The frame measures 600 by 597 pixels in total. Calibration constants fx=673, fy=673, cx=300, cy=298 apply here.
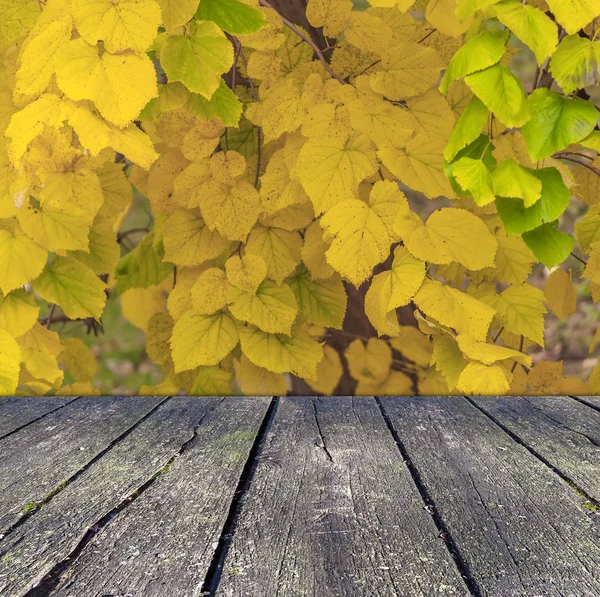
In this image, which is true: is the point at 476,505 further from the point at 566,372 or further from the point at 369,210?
the point at 566,372

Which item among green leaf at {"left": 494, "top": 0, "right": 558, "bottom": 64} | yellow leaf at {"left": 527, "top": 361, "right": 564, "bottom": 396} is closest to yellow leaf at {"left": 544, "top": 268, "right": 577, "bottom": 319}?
yellow leaf at {"left": 527, "top": 361, "right": 564, "bottom": 396}

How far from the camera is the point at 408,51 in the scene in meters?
1.17

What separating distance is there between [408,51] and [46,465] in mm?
889

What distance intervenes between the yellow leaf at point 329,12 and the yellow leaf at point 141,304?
2.20 ft

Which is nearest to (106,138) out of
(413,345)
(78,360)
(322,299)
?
(322,299)

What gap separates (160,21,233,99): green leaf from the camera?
3.18 feet

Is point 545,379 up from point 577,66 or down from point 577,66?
down

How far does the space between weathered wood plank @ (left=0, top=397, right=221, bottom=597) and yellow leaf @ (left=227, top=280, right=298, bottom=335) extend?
0.21 meters

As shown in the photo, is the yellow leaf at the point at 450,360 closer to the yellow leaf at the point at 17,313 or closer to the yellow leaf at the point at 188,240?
the yellow leaf at the point at 188,240

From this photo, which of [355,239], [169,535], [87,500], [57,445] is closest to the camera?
[169,535]

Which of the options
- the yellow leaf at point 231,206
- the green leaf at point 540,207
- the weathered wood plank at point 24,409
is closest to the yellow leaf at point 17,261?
the weathered wood plank at point 24,409

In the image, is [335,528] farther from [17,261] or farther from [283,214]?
[17,261]

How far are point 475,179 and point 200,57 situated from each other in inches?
17.1

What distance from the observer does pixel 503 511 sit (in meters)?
0.76
